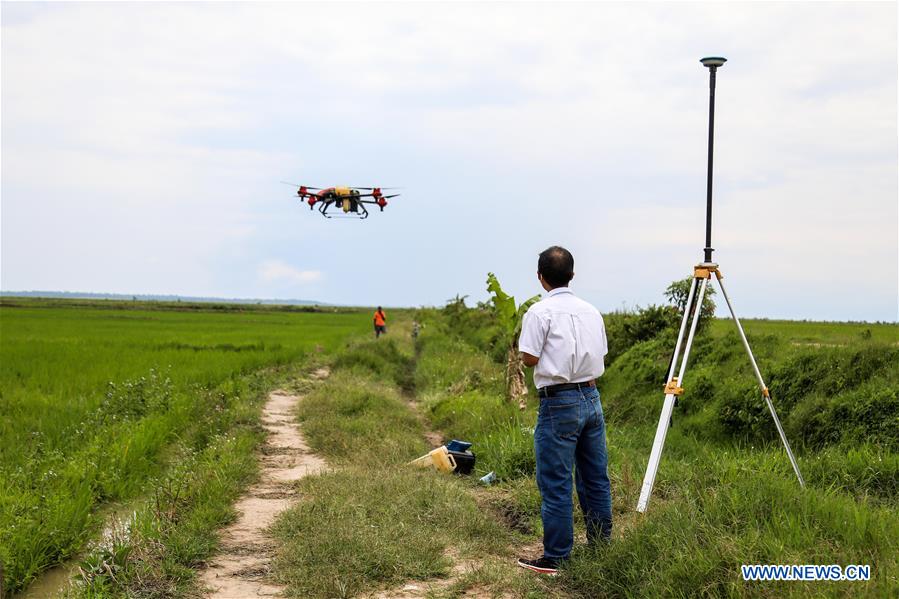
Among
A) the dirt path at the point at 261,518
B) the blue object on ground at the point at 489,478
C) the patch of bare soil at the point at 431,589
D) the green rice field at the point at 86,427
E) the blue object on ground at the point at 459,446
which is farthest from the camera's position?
the blue object on ground at the point at 459,446

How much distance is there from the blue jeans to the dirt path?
5.58 ft

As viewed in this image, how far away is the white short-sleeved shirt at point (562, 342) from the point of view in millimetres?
4523

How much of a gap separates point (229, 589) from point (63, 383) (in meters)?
9.09

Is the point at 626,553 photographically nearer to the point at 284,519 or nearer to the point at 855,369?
the point at 284,519

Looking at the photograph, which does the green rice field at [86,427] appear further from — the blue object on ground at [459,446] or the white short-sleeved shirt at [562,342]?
the white short-sleeved shirt at [562,342]

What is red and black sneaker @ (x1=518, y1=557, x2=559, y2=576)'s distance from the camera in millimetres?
4614

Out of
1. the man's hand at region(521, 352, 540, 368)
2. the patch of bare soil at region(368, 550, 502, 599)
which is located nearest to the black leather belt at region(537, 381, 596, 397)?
the man's hand at region(521, 352, 540, 368)

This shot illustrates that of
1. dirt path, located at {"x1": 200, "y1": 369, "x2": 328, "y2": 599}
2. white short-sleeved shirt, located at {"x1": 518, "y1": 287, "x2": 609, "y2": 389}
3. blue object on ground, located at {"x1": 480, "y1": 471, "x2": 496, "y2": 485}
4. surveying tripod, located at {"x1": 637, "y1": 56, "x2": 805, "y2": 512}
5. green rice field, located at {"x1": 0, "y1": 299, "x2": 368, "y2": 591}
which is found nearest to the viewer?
white short-sleeved shirt, located at {"x1": 518, "y1": 287, "x2": 609, "y2": 389}

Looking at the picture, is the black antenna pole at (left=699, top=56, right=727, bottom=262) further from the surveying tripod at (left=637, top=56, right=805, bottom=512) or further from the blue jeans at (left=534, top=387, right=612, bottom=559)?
the blue jeans at (left=534, top=387, right=612, bottom=559)

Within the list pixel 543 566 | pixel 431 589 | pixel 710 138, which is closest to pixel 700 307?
pixel 710 138

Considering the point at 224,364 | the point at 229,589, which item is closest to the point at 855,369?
the point at 229,589

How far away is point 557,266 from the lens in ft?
15.5

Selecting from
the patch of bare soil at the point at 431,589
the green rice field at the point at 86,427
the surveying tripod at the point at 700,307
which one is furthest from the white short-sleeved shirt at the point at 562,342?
the green rice field at the point at 86,427

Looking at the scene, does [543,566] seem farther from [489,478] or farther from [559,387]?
[489,478]
